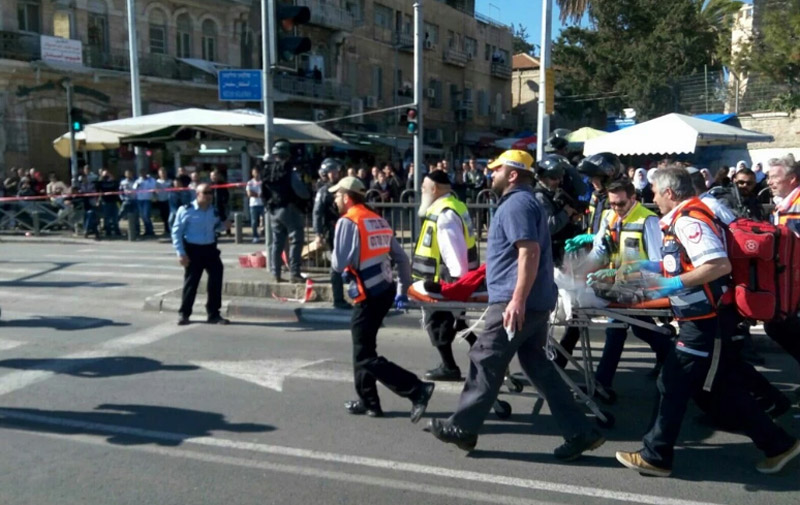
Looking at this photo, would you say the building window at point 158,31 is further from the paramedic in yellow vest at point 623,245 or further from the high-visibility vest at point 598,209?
the paramedic in yellow vest at point 623,245

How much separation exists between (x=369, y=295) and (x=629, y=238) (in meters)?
2.10

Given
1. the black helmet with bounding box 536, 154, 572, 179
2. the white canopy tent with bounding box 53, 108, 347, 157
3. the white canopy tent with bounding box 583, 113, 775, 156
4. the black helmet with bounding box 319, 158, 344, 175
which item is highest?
the white canopy tent with bounding box 53, 108, 347, 157

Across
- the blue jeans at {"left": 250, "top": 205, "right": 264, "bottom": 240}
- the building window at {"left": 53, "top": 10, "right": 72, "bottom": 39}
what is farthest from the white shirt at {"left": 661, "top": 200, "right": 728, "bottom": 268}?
the building window at {"left": 53, "top": 10, "right": 72, "bottom": 39}

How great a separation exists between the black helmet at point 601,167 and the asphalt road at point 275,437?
1.85 meters

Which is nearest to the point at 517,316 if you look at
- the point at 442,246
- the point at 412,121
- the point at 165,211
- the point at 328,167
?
the point at 442,246

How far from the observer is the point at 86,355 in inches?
313

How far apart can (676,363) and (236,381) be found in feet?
12.9

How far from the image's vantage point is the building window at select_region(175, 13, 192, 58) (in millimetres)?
32294

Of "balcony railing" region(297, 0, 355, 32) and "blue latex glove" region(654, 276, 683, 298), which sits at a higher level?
"balcony railing" region(297, 0, 355, 32)

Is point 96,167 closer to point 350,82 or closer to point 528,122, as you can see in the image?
point 350,82

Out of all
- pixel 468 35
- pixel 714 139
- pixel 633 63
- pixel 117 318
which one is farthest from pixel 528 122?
pixel 117 318

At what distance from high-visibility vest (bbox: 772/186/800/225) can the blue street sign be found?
8.04 m

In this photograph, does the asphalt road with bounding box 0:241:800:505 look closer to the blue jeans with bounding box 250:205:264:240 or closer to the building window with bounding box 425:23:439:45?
the blue jeans with bounding box 250:205:264:240

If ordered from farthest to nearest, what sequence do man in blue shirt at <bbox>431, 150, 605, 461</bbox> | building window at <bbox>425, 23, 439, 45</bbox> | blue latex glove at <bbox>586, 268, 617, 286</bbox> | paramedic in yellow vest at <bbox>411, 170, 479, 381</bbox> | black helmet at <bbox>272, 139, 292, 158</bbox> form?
building window at <bbox>425, 23, 439, 45</bbox>
black helmet at <bbox>272, 139, 292, 158</bbox>
paramedic in yellow vest at <bbox>411, 170, 479, 381</bbox>
blue latex glove at <bbox>586, 268, 617, 286</bbox>
man in blue shirt at <bbox>431, 150, 605, 461</bbox>
